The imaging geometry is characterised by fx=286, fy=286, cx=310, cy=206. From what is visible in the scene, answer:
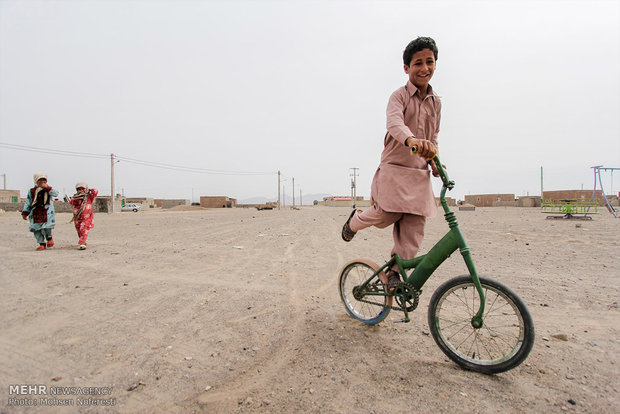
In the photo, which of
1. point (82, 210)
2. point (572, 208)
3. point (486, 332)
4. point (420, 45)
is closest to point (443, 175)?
point (420, 45)

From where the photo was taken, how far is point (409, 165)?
2148 millimetres

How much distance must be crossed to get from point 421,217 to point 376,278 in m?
0.60

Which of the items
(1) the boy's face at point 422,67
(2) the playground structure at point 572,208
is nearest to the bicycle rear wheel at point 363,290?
(1) the boy's face at point 422,67

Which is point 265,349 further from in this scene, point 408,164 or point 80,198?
point 80,198

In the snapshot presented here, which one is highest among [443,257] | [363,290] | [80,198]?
[80,198]

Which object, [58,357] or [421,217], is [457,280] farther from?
[58,357]

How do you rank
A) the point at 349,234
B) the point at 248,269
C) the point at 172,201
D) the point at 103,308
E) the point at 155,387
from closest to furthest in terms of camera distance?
the point at 155,387 → the point at 349,234 → the point at 103,308 → the point at 248,269 → the point at 172,201

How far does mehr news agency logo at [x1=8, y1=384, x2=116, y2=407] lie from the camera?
1.45 metres

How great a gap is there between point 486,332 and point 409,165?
1405 mm

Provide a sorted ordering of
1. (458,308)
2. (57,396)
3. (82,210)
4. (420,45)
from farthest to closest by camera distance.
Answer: (82,210)
(458,308)
(420,45)
(57,396)

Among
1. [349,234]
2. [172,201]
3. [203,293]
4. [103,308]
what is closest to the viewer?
[349,234]

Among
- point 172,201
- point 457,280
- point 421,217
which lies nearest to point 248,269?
point 421,217

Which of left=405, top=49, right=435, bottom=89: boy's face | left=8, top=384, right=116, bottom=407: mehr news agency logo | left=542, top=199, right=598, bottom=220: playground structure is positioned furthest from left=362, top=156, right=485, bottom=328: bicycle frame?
left=542, top=199, right=598, bottom=220: playground structure

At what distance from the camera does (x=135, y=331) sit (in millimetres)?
2240
